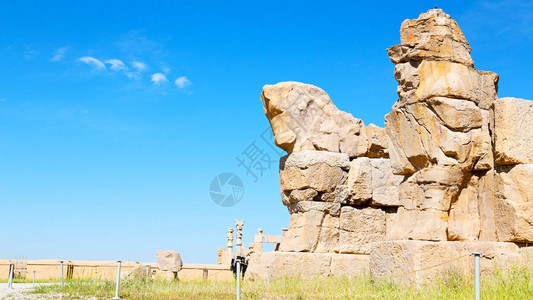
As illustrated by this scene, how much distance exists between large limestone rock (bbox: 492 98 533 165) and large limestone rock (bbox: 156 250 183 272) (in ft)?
25.4

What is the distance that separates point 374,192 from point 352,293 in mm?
4007

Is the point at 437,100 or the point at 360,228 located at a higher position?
the point at 437,100

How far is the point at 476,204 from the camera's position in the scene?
7.30m

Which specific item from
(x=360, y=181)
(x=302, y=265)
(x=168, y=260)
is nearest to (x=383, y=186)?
(x=360, y=181)

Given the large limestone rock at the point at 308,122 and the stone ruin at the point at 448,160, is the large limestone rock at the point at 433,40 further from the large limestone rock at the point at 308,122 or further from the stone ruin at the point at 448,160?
the large limestone rock at the point at 308,122

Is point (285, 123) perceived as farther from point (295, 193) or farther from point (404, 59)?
point (404, 59)

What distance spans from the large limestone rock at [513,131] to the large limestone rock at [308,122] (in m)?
3.74

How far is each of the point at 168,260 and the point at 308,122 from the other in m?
4.75

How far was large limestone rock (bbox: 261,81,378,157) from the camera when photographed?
1009cm

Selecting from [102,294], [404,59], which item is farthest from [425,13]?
[102,294]

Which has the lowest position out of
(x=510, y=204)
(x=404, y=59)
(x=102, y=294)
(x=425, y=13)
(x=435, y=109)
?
(x=102, y=294)

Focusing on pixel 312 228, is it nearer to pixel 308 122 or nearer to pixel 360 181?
pixel 360 181

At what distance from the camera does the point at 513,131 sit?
22.6 ft

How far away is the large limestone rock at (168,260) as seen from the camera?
12.2m
